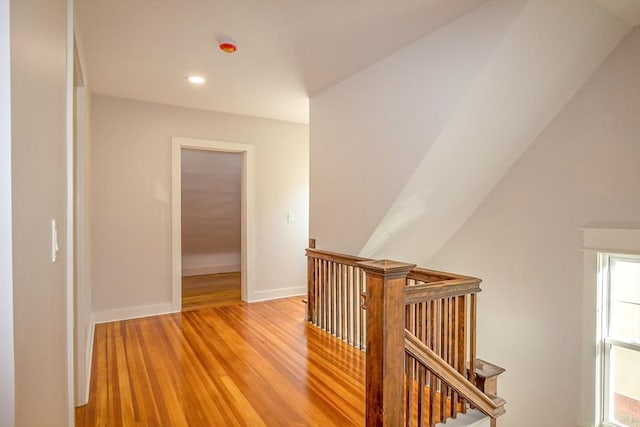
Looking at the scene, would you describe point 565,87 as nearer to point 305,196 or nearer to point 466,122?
point 466,122

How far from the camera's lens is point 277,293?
15.6 feet

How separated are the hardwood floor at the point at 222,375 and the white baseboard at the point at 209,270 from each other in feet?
9.68

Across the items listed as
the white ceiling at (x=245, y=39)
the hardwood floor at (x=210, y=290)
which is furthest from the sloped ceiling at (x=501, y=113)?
the hardwood floor at (x=210, y=290)

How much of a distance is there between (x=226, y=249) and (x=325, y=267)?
13.6ft

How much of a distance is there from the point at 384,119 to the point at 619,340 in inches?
98.2

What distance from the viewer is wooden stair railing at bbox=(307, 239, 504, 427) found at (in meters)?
1.62

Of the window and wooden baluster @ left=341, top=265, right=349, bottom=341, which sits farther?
wooden baluster @ left=341, top=265, right=349, bottom=341

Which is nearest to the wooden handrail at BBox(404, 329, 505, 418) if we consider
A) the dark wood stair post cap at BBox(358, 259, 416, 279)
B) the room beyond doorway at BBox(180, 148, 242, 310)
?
the dark wood stair post cap at BBox(358, 259, 416, 279)

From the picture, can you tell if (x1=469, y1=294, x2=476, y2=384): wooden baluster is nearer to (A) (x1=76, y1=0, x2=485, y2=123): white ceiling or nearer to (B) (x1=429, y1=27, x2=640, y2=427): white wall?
(B) (x1=429, y1=27, x2=640, y2=427): white wall

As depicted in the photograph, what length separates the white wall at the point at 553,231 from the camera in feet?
8.35

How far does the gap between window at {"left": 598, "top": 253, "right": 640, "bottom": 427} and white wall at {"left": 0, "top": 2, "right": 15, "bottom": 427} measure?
3.44m

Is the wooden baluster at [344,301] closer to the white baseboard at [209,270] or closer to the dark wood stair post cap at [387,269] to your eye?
the dark wood stair post cap at [387,269]

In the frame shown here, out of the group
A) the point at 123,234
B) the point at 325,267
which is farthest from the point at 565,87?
the point at 123,234

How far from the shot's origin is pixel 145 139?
12.9ft
